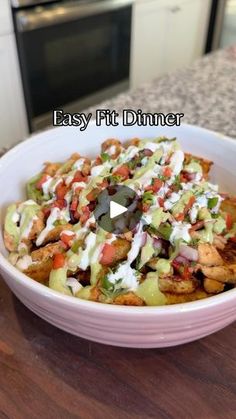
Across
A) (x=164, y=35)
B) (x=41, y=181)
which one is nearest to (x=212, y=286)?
(x=41, y=181)

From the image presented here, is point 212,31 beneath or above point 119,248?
beneath

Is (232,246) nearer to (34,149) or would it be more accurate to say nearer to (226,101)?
(34,149)

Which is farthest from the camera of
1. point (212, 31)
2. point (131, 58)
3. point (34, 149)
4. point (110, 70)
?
point (212, 31)

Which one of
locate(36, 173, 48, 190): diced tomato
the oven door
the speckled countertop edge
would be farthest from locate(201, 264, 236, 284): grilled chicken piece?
the oven door

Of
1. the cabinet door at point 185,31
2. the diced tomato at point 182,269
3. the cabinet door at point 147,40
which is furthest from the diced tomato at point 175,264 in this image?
the cabinet door at point 185,31

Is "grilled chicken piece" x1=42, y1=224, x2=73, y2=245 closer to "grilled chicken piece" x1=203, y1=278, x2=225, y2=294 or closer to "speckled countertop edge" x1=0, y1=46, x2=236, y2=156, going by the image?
"grilled chicken piece" x1=203, y1=278, x2=225, y2=294

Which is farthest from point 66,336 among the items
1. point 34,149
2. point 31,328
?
point 34,149
